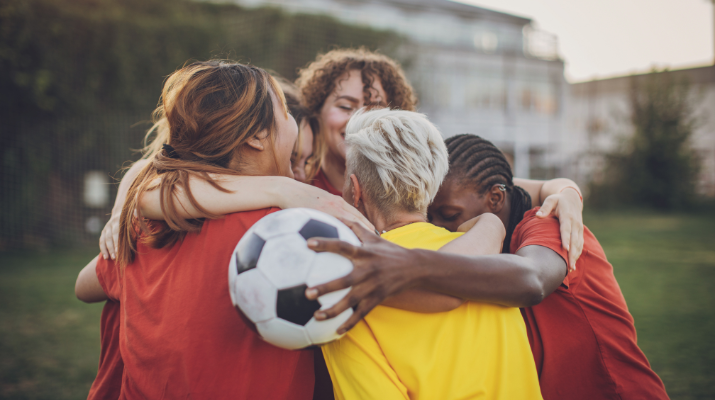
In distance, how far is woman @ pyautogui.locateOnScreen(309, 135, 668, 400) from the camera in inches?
48.0

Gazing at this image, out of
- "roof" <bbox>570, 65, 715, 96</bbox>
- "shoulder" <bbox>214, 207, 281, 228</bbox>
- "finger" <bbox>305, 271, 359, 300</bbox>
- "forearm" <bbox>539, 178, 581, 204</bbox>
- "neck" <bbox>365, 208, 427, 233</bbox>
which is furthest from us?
"roof" <bbox>570, 65, 715, 96</bbox>

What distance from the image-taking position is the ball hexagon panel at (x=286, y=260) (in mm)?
1177

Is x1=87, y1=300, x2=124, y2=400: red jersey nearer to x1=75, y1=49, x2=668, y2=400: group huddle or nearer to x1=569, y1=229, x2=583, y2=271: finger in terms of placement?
x1=75, y1=49, x2=668, y2=400: group huddle

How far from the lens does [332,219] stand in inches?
51.0

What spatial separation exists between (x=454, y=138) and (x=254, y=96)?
1.09 m

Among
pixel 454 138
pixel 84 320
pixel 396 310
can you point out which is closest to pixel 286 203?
pixel 396 310

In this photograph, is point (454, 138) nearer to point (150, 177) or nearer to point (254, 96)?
point (254, 96)

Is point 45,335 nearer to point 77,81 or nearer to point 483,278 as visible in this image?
point 483,278

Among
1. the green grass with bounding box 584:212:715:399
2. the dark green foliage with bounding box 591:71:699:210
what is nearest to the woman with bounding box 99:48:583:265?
the green grass with bounding box 584:212:715:399

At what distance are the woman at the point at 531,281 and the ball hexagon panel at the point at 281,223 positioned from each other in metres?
0.12

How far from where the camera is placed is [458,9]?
23.4 m

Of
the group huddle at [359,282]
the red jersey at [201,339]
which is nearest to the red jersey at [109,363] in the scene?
the group huddle at [359,282]

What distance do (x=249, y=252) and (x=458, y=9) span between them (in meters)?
25.4

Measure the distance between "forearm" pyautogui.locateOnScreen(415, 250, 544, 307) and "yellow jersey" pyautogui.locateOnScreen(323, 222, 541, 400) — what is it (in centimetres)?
10
